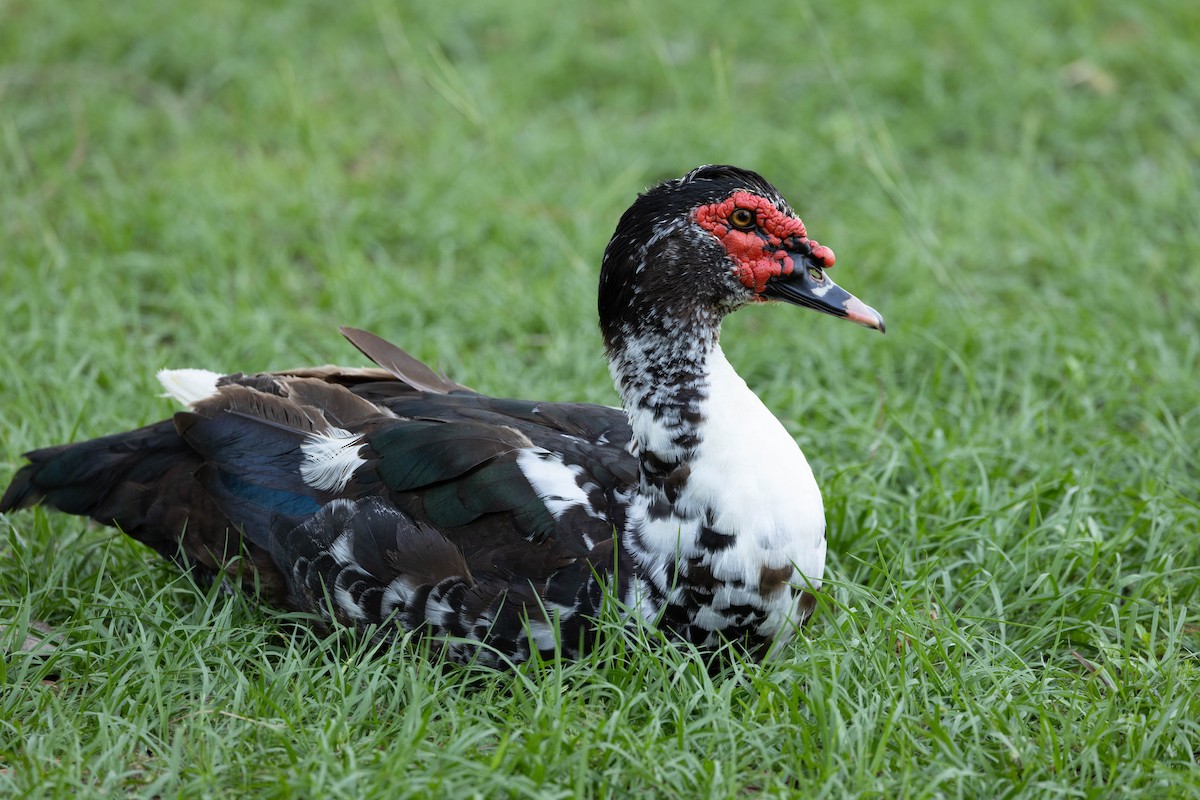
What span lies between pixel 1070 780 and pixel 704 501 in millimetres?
959

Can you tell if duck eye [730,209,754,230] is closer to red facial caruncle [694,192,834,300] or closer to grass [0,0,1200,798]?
red facial caruncle [694,192,834,300]

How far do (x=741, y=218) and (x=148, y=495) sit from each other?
5.61 feet

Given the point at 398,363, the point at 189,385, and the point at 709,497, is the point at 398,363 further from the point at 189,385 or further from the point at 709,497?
the point at 709,497

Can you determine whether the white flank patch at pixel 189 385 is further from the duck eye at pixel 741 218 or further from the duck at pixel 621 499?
the duck eye at pixel 741 218

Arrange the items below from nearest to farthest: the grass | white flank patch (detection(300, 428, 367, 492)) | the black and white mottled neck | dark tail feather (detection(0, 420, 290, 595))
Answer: the grass
the black and white mottled neck
white flank patch (detection(300, 428, 367, 492))
dark tail feather (detection(0, 420, 290, 595))

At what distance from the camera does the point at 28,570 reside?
340 centimetres

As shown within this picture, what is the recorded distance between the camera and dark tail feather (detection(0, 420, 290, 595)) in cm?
327

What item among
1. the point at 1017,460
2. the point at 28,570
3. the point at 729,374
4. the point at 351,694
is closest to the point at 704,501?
the point at 729,374

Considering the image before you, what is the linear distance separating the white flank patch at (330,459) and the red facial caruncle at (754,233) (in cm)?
104

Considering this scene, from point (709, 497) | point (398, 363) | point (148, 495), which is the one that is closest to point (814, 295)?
point (709, 497)

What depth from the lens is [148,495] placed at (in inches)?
132

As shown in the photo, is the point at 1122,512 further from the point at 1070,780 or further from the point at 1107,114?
the point at 1107,114

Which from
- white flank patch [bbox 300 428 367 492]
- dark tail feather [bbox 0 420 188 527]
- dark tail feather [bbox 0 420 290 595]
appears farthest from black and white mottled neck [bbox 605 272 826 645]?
dark tail feather [bbox 0 420 188 527]

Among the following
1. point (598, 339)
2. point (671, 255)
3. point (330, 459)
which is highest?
point (671, 255)
